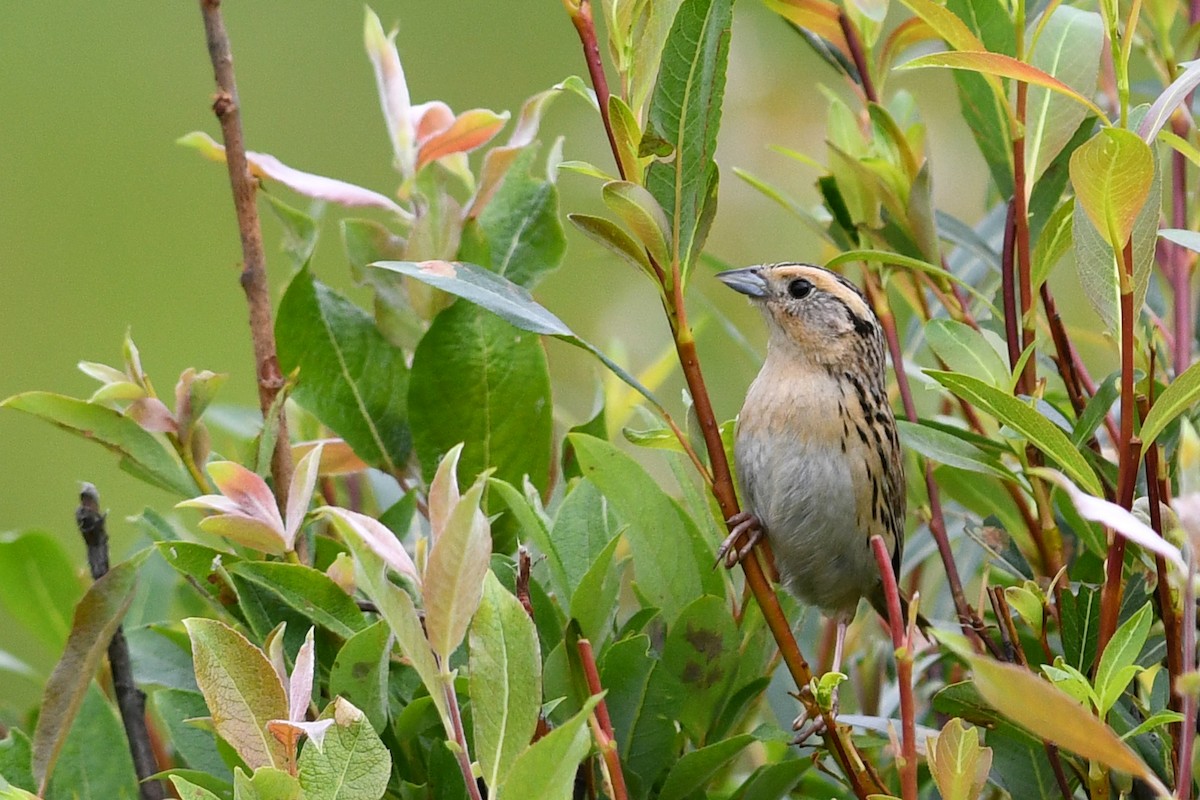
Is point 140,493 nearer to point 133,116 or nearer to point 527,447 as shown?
point 133,116

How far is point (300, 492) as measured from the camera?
4.20 feet

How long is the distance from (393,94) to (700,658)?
0.74m

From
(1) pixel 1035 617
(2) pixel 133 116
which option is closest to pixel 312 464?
(1) pixel 1035 617

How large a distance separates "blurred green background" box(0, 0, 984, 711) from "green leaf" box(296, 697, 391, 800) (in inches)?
140

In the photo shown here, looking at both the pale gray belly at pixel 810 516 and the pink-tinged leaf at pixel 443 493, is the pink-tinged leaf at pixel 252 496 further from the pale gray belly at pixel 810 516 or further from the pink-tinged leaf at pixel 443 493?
the pale gray belly at pixel 810 516

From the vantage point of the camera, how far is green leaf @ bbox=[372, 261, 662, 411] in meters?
1.26

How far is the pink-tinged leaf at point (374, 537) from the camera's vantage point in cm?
107

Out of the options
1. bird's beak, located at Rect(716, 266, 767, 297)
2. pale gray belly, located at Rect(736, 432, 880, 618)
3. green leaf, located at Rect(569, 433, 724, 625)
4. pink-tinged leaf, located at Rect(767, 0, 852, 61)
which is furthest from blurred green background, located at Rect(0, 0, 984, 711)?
green leaf, located at Rect(569, 433, 724, 625)

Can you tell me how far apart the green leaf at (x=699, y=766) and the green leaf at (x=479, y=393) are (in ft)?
1.33

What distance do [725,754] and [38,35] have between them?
24.4 feet

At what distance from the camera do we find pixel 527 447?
5.16 feet

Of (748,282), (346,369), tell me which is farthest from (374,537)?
(748,282)

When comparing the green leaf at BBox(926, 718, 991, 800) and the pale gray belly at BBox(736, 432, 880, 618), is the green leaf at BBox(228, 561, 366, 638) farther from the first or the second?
the pale gray belly at BBox(736, 432, 880, 618)

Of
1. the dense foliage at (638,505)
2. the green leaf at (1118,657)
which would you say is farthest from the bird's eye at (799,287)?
the green leaf at (1118,657)
